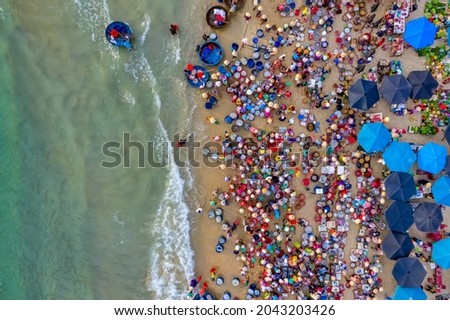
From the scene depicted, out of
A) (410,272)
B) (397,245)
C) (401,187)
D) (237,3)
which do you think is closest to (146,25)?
(237,3)

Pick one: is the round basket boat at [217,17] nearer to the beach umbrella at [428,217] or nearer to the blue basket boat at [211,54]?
the blue basket boat at [211,54]

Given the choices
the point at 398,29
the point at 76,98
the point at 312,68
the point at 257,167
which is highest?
the point at 398,29

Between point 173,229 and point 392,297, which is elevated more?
point 173,229

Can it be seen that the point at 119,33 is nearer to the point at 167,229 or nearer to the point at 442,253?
the point at 167,229

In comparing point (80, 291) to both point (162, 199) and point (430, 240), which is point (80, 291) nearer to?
point (162, 199)

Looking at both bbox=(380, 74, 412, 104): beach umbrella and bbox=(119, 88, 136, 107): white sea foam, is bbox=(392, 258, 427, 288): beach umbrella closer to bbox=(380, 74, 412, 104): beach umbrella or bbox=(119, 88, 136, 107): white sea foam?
bbox=(380, 74, 412, 104): beach umbrella

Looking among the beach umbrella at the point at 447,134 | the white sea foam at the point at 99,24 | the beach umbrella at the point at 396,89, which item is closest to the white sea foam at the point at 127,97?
the white sea foam at the point at 99,24
